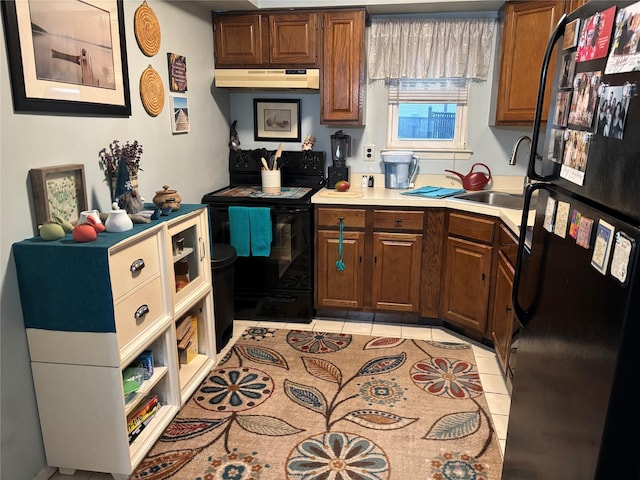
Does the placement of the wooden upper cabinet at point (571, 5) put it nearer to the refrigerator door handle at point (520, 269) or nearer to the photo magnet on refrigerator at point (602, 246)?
the refrigerator door handle at point (520, 269)

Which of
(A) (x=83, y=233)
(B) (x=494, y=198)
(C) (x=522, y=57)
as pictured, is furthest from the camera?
(B) (x=494, y=198)

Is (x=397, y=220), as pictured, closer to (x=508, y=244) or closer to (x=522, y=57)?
(x=508, y=244)

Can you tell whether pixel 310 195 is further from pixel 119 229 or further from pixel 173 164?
pixel 119 229

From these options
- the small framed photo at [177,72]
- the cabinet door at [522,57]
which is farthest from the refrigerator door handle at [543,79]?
the small framed photo at [177,72]

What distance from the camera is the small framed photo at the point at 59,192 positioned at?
187 centimetres

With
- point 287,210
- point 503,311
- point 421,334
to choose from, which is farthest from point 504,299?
point 287,210

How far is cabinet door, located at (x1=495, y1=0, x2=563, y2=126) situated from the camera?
3.07 m

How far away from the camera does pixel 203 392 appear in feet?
8.76

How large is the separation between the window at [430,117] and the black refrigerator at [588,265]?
2402 millimetres

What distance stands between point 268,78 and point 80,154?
5.76 ft

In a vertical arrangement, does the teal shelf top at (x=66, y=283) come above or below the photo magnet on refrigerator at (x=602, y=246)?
below

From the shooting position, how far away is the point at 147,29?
2658 mm

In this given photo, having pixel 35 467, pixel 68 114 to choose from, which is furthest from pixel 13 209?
pixel 35 467

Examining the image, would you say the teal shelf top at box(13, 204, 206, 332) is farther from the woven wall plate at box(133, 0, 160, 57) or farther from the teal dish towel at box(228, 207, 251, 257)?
the teal dish towel at box(228, 207, 251, 257)
